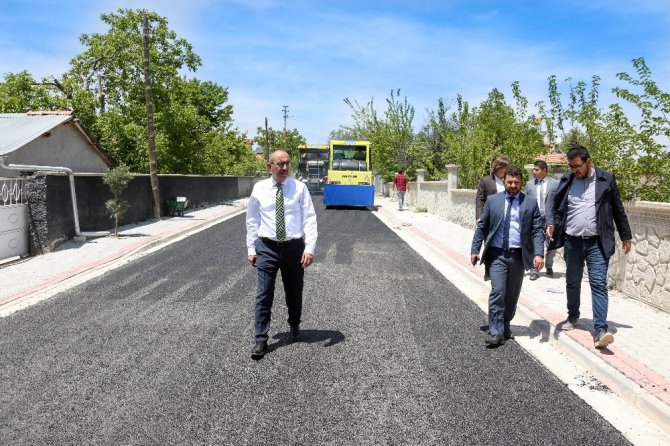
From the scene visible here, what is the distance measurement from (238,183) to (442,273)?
29.6m

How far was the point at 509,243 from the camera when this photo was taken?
17.6 ft

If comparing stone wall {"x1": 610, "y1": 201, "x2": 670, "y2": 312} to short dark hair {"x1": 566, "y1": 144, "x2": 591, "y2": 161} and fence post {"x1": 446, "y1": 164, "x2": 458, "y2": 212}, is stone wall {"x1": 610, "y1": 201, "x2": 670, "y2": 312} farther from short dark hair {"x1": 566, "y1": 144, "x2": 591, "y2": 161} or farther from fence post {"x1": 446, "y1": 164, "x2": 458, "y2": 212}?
fence post {"x1": 446, "y1": 164, "x2": 458, "y2": 212}

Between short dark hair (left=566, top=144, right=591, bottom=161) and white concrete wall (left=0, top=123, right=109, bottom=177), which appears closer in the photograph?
short dark hair (left=566, top=144, right=591, bottom=161)

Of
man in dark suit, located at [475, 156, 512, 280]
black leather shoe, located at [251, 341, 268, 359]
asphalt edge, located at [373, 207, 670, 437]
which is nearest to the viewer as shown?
asphalt edge, located at [373, 207, 670, 437]

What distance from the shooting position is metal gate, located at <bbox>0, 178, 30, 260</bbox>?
10.2 m

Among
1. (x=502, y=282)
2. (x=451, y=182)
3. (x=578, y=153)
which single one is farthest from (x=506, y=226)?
(x=451, y=182)

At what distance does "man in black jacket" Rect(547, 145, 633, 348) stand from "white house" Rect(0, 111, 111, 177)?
17731mm

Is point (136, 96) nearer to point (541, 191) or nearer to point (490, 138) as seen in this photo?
point (490, 138)

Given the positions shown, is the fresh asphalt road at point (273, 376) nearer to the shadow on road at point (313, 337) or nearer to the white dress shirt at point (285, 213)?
the shadow on road at point (313, 337)

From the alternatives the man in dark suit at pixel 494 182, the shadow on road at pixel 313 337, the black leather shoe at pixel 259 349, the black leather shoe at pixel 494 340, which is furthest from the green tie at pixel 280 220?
the man in dark suit at pixel 494 182

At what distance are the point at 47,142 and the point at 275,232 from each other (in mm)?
20010

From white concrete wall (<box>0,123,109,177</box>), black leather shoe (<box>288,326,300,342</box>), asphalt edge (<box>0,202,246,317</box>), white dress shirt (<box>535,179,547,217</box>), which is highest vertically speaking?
white concrete wall (<box>0,123,109,177</box>)

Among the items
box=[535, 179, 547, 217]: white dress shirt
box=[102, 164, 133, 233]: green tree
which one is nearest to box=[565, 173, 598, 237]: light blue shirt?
box=[535, 179, 547, 217]: white dress shirt

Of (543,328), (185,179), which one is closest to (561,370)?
(543,328)
